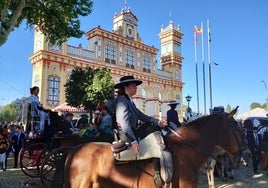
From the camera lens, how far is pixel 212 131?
4484 mm

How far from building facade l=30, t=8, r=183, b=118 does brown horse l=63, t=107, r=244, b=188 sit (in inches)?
1095

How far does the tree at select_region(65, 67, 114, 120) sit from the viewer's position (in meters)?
25.3

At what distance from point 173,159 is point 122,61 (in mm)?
35488

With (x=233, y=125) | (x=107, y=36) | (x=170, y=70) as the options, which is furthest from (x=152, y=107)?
(x=233, y=125)

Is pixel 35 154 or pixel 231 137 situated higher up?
pixel 231 137

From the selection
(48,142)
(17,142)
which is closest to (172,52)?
(17,142)

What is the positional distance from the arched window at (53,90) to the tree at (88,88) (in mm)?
5574

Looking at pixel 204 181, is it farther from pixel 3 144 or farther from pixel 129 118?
pixel 3 144

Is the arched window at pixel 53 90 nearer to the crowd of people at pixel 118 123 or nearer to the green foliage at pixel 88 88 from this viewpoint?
the green foliage at pixel 88 88

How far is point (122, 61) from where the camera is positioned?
39062 millimetres

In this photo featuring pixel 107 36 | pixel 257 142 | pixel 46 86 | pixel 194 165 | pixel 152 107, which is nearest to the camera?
pixel 194 165

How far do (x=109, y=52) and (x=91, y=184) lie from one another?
3457 cm

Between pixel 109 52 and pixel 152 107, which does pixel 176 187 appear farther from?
pixel 152 107

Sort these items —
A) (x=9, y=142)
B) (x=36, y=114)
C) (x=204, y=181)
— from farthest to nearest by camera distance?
(x=9, y=142) < (x=204, y=181) < (x=36, y=114)
